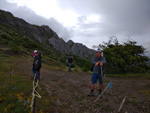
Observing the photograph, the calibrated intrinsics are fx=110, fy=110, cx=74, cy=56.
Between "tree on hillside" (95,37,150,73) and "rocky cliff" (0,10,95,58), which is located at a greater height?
"rocky cliff" (0,10,95,58)

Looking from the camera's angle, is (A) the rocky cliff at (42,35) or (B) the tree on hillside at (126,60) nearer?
(B) the tree on hillside at (126,60)

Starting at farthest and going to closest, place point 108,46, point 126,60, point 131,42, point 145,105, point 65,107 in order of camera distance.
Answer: point 108,46, point 131,42, point 126,60, point 145,105, point 65,107

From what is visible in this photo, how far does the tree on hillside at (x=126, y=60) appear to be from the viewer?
1603 cm

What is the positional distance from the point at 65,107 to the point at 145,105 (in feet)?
13.3

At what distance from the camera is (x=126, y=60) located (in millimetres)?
16453

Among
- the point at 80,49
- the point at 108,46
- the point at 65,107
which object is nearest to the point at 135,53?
the point at 108,46

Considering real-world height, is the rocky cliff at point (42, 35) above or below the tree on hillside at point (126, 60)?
above

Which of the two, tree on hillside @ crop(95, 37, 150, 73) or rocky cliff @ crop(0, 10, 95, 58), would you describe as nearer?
tree on hillside @ crop(95, 37, 150, 73)

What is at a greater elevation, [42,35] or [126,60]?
[42,35]

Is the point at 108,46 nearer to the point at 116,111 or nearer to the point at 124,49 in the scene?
the point at 124,49

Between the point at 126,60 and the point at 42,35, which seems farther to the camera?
the point at 42,35

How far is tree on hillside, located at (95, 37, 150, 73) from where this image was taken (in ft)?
52.6

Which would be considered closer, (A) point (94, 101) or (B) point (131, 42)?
(A) point (94, 101)

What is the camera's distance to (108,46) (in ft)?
62.1
